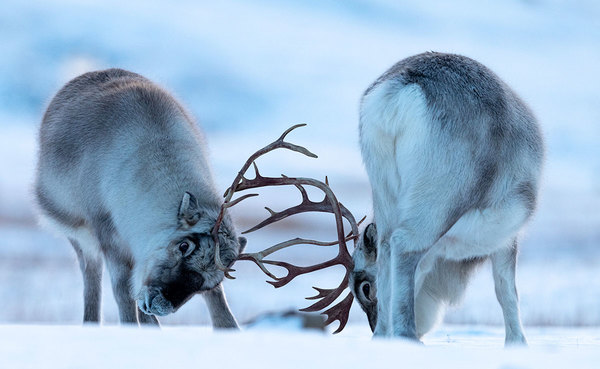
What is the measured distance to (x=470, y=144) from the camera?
509 centimetres

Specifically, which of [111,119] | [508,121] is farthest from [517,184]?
[111,119]

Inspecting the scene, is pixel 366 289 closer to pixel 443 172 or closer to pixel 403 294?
pixel 403 294

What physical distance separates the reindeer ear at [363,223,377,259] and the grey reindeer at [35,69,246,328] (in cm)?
92

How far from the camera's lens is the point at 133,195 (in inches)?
262

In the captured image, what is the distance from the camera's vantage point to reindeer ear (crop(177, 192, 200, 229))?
6242 millimetres

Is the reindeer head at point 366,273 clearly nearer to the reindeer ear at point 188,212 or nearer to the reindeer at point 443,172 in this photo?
the reindeer at point 443,172

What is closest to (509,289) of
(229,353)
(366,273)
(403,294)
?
(366,273)

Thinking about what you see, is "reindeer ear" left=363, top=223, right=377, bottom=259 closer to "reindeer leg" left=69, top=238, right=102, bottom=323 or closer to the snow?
"reindeer leg" left=69, top=238, right=102, bottom=323

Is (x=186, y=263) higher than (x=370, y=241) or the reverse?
the reverse

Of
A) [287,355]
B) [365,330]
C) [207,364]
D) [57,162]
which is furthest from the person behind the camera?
[365,330]

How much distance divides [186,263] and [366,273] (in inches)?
51.4

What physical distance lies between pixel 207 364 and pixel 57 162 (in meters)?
4.96

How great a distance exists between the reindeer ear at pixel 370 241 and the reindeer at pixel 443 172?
51 cm

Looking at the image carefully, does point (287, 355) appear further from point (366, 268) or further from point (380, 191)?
point (366, 268)
